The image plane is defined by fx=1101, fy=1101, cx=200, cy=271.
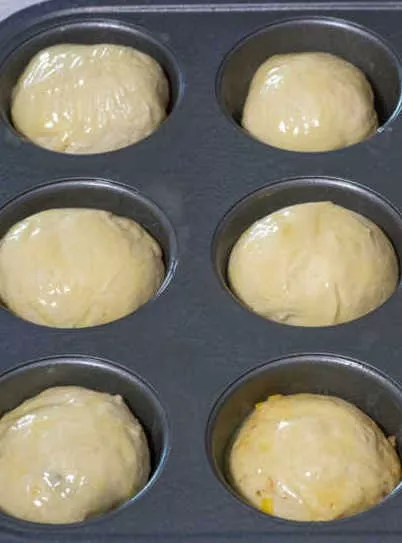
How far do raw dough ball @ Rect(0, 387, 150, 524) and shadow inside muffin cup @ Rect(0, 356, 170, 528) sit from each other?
20mm

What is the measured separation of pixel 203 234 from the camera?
1.90 meters

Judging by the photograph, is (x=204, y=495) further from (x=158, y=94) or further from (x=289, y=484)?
(x=158, y=94)

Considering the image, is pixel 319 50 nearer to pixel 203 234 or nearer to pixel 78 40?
pixel 78 40

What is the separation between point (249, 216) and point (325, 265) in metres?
0.18

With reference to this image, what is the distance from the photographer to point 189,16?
Answer: 2.24 m

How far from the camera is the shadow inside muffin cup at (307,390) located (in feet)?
5.66

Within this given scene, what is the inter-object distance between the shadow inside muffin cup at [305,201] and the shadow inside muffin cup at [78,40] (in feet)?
1.14

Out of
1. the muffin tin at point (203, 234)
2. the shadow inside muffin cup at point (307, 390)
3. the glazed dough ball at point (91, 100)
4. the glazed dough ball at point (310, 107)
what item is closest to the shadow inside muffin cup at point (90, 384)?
the muffin tin at point (203, 234)

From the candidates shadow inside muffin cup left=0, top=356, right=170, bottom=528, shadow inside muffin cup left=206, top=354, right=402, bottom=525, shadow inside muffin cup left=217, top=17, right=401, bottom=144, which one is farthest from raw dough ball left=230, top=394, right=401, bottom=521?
shadow inside muffin cup left=217, top=17, right=401, bottom=144

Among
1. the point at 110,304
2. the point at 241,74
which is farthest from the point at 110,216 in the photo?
the point at 241,74

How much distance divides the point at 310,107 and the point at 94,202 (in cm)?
47

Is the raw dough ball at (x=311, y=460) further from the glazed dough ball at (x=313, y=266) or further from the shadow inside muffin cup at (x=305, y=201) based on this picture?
the shadow inside muffin cup at (x=305, y=201)

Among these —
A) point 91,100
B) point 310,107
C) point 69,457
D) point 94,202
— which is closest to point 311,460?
point 69,457

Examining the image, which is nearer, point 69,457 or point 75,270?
point 69,457
